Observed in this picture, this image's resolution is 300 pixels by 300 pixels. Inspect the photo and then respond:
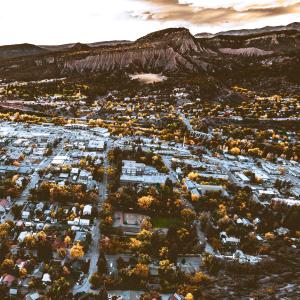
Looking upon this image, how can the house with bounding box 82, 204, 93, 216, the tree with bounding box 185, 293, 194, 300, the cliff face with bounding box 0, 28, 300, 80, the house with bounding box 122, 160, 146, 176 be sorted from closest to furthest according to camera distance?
the tree with bounding box 185, 293, 194, 300, the house with bounding box 82, 204, 93, 216, the house with bounding box 122, 160, 146, 176, the cliff face with bounding box 0, 28, 300, 80

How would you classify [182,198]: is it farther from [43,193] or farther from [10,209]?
[10,209]

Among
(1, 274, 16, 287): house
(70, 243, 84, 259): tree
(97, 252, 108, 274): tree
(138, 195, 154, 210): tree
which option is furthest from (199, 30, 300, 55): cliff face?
(1, 274, 16, 287): house

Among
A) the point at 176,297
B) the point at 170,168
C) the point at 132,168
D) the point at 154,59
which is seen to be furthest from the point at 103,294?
the point at 154,59

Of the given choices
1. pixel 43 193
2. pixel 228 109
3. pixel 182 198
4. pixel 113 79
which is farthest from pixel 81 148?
A: pixel 113 79

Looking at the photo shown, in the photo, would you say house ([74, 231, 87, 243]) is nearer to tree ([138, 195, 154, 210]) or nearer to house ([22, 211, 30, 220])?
house ([22, 211, 30, 220])

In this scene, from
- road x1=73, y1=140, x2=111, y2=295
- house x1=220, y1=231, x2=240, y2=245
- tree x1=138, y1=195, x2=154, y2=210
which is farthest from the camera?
tree x1=138, y1=195, x2=154, y2=210

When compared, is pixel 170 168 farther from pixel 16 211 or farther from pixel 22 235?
pixel 22 235
